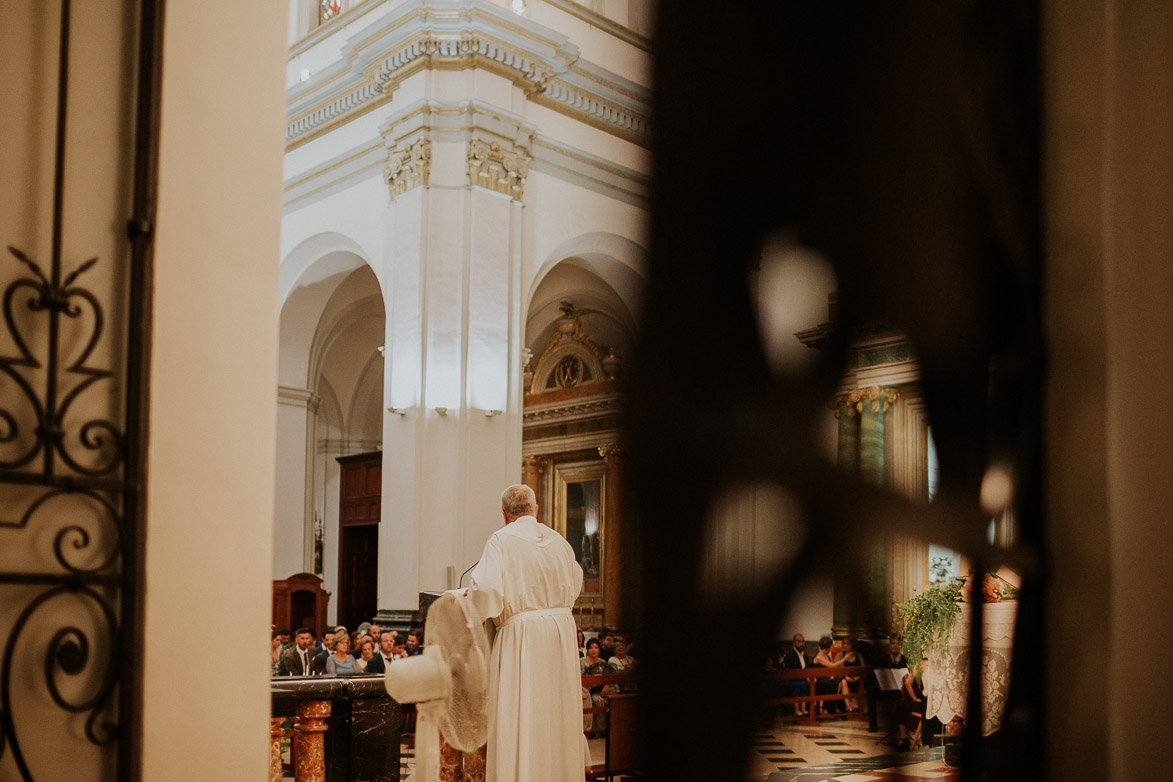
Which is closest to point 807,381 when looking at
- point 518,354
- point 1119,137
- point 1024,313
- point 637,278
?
point 637,278

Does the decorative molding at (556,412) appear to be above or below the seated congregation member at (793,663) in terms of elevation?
above

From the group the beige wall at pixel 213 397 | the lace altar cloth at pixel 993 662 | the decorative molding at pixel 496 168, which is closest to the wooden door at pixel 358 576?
the decorative molding at pixel 496 168

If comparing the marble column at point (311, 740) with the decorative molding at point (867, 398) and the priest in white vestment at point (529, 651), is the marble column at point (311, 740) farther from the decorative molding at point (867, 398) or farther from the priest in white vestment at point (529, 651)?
the decorative molding at point (867, 398)

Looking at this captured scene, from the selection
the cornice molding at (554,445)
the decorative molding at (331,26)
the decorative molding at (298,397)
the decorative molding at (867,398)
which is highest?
the decorative molding at (331,26)

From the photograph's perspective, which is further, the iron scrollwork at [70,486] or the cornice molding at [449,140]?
the cornice molding at [449,140]

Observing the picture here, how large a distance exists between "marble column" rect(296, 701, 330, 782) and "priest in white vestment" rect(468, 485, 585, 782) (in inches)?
38.3

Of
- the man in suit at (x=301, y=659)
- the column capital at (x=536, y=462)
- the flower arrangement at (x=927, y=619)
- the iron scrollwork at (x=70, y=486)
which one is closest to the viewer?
the flower arrangement at (x=927, y=619)

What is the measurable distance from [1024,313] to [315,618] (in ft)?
53.8

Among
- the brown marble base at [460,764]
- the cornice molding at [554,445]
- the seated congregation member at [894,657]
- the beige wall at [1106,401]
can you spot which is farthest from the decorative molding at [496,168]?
the seated congregation member at [894,657]

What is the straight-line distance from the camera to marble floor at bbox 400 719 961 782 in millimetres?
571

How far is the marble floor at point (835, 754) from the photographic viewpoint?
57 centimetres

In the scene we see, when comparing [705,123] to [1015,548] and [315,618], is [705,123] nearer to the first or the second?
[1015,548]

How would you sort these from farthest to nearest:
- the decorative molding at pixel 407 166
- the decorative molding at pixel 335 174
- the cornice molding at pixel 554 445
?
1. the cornice molding at pixel 554 445
2. the decorative molding at pixel 335 174
3. the decorative molding at pixel 407 166

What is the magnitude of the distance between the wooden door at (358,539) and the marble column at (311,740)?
1352 cm
